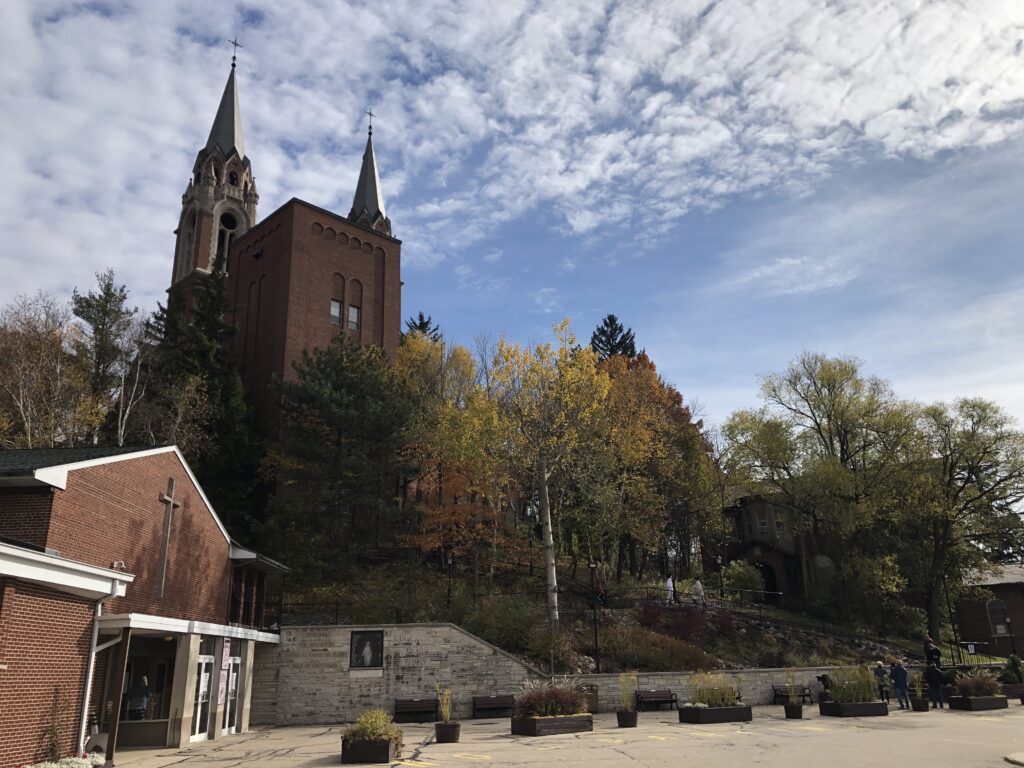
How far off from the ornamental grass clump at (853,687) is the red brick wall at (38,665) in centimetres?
1729

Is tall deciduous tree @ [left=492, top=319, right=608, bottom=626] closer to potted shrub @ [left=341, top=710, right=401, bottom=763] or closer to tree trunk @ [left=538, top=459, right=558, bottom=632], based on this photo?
tree trunk @ [left=538, top=459, right=558, bottom=632]

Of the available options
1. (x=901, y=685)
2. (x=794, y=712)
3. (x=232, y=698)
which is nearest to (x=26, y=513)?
(x=232, y=698)

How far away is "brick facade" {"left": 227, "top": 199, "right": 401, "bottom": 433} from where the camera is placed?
4147cm

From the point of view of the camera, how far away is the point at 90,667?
1352 cm

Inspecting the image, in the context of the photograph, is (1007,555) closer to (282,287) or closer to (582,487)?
(582,487)

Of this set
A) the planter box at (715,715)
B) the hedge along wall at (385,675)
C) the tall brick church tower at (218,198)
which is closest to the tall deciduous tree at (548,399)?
the hedge along wall at (385,675)

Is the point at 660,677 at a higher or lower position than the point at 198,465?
lower

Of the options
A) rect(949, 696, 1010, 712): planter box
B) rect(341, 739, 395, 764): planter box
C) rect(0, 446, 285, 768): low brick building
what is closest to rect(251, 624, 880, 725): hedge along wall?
rect(0, 446, 285, 768): low brick building

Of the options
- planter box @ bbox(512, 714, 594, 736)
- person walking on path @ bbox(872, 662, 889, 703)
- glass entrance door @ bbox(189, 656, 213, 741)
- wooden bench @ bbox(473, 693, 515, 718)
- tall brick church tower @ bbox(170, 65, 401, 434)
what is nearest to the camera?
planter box @ bbox(512, 714, 594, 736)

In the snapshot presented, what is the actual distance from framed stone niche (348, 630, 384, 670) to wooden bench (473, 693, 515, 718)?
10.3 feet

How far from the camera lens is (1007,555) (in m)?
37.8

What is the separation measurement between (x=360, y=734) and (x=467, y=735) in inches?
193

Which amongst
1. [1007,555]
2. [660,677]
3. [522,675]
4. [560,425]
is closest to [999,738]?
[660,677]

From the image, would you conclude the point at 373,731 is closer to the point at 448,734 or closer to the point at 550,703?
the point at 448,734
